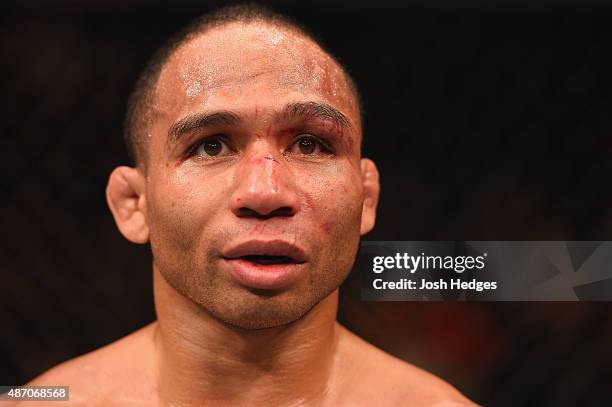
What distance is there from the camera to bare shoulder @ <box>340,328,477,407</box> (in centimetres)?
204

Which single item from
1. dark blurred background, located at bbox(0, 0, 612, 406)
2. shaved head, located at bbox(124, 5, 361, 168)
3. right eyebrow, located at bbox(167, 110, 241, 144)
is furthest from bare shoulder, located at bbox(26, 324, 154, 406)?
right eyebrow, located at bbox(167, 110, 241, 144)

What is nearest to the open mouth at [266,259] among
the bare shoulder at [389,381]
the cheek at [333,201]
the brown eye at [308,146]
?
the cheek at [333,201]

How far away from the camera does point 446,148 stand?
2246 millimetres

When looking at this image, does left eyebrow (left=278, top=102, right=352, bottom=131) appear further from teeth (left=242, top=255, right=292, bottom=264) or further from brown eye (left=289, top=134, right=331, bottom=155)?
teeth (left=242, top=255, right=292, bottom=264)

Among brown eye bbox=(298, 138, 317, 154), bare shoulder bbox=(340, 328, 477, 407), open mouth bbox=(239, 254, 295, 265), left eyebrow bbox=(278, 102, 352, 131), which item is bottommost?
bare shoulder bbox=(340, 328, 477, 407)

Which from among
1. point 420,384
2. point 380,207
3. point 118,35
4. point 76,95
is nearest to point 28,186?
point 76,95

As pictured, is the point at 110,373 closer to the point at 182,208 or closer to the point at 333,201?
the point at 182,208

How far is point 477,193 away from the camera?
2244mm

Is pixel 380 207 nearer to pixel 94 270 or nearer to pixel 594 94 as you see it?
pixel 594 94

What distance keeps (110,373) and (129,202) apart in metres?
0.41

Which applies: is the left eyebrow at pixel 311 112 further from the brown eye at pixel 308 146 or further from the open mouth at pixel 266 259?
the open mouth at pixel 266 259

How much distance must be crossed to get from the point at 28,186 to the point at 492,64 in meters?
1.22

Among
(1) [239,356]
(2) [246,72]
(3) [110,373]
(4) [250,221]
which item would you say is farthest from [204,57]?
(3) [110,373]

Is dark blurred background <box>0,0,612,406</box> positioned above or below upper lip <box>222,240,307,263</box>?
above
